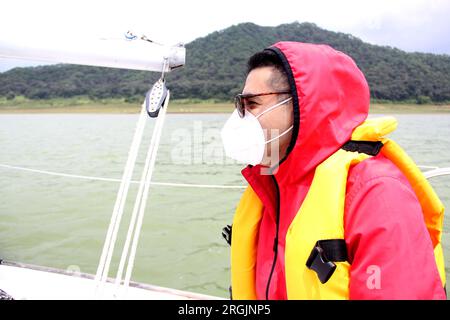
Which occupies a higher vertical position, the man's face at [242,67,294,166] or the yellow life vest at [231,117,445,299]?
the man's face at [242,67,294,166]

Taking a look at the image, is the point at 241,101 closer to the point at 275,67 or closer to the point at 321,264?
the point at 275,67

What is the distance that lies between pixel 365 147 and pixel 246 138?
33cm

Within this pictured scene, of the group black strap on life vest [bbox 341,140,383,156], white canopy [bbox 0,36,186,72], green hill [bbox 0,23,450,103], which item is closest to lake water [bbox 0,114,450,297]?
white canopy [bbox 0,36,186,72]

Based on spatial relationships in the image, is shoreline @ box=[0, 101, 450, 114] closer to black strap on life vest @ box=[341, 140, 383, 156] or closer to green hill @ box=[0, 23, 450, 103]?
green hill @ box=[0, 23, 450, 103]

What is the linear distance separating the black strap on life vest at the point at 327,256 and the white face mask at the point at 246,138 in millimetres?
331

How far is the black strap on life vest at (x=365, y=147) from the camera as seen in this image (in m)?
1.02

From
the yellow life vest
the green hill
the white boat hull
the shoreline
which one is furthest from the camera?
the shoreline

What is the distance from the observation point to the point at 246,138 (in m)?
1.19

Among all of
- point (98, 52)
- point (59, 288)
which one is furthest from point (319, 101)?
point (59, 288)

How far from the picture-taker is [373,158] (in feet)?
3.28

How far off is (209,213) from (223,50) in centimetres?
2476

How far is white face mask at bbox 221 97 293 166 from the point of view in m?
1.16

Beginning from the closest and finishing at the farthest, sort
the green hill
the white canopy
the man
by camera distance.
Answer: the man → the white canopy → the green hill
